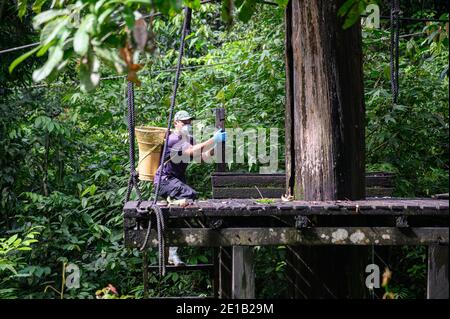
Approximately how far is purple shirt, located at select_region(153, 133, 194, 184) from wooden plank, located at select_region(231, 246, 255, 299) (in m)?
2.50

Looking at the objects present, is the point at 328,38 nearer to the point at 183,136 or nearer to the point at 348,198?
the point at 348,198

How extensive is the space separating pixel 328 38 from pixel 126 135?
444cm

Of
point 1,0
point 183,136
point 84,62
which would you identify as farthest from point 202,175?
point 84,62

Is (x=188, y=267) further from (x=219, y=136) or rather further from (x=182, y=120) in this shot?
(x=182, y=120)

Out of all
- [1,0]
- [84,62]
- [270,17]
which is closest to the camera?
[84,62]

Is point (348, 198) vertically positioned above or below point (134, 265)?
above

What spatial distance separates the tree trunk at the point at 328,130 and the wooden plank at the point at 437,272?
1.80 feet

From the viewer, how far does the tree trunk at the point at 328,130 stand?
4.11 meters

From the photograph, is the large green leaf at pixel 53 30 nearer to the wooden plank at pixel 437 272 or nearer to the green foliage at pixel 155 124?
the wooden plank at pixel 437 272

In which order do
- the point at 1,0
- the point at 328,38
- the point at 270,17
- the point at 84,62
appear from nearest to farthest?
the point at 84,62
the point at 328,38
the point at 1,0
the point at 270,17

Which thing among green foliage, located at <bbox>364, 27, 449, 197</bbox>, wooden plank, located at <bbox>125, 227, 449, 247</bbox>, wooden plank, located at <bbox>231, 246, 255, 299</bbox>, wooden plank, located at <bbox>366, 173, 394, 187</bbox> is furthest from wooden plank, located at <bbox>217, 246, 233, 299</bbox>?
green foliage, located at <bbox>364, 27, 449, 197</bbox>

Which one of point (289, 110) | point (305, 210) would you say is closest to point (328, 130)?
point (289, 110)

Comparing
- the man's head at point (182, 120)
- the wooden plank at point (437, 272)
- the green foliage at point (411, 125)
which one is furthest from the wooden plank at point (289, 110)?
the green foliage at point (411, 125)

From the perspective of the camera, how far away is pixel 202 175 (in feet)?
26.7
